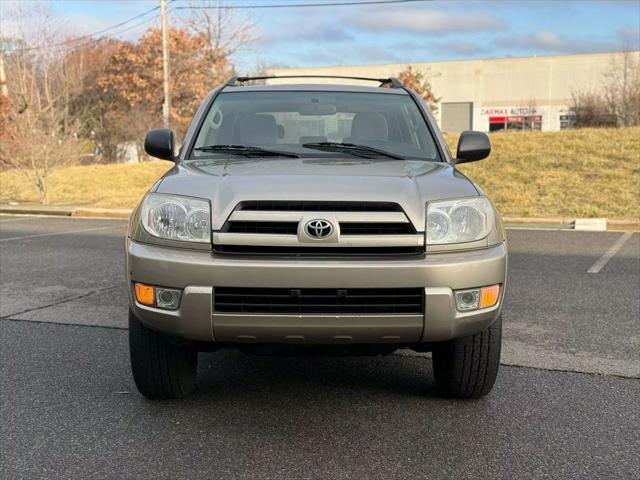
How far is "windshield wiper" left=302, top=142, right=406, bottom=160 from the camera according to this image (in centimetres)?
401

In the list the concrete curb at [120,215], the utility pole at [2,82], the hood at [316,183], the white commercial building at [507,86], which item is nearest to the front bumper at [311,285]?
the hood at [316,183]

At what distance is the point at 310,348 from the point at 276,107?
189cm

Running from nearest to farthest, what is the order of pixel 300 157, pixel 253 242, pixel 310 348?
pixel 253 242 → pixel 310 348 → pixel 300 157

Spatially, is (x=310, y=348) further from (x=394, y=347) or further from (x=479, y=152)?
(x=479, y=152)

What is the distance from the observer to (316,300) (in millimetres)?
2965

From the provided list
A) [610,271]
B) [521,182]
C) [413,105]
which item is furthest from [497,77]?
[413,105]

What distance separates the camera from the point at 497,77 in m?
51.6

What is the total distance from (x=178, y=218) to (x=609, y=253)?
295 inches

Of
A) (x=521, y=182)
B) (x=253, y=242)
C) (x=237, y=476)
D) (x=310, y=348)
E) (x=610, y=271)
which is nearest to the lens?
(x=237, y=476)

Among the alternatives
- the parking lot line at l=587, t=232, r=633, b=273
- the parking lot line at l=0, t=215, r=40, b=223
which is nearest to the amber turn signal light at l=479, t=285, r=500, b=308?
the parking lot line at l=587, t=232, r=633, b=273

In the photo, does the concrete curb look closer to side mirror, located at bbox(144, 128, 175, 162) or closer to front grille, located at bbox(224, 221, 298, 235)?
A: side mirror, located at bbox(144, 128, 175, 162)

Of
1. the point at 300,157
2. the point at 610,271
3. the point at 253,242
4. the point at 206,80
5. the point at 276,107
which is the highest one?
the point at 206,80

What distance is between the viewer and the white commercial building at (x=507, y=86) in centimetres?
4928

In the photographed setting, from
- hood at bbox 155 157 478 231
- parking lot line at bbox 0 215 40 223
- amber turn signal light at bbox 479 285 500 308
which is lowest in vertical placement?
parking lot line at bbox 0 215 40 223
